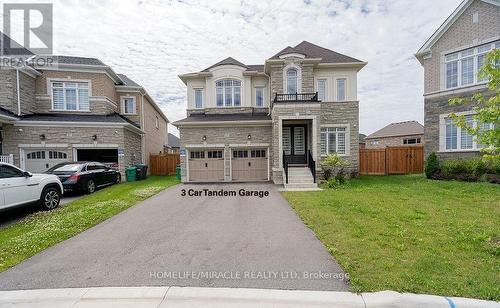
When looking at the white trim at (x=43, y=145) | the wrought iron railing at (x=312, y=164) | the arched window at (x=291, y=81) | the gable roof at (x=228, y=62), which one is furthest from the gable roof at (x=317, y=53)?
the white trim at (x=43, y=145)

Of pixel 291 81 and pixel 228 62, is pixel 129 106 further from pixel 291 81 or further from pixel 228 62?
pixel 291 81

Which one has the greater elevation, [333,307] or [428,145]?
[428,145]

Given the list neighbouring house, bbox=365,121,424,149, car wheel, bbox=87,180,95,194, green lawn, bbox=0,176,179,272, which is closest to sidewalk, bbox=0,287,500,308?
green lawn, bbox=0,176,179,272

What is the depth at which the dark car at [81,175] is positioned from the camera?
10.4 m

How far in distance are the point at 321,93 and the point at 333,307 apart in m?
14.9

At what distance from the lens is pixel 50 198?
315 inches

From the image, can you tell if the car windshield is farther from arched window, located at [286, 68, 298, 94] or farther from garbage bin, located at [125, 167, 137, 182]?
arched window, located at [286, 68, 298, 94]

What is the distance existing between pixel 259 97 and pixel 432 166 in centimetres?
1174

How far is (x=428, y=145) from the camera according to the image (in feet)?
47.3

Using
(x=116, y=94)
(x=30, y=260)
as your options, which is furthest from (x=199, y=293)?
(x=116, y=94)

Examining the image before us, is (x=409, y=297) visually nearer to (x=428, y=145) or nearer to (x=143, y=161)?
(x=428, y=145)

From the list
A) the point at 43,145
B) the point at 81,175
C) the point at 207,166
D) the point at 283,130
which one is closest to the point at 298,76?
the point at 283,130

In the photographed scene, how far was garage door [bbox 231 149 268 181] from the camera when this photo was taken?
49.8 ft

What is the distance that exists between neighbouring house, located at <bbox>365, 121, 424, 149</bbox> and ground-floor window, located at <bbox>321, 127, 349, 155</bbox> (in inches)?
772
